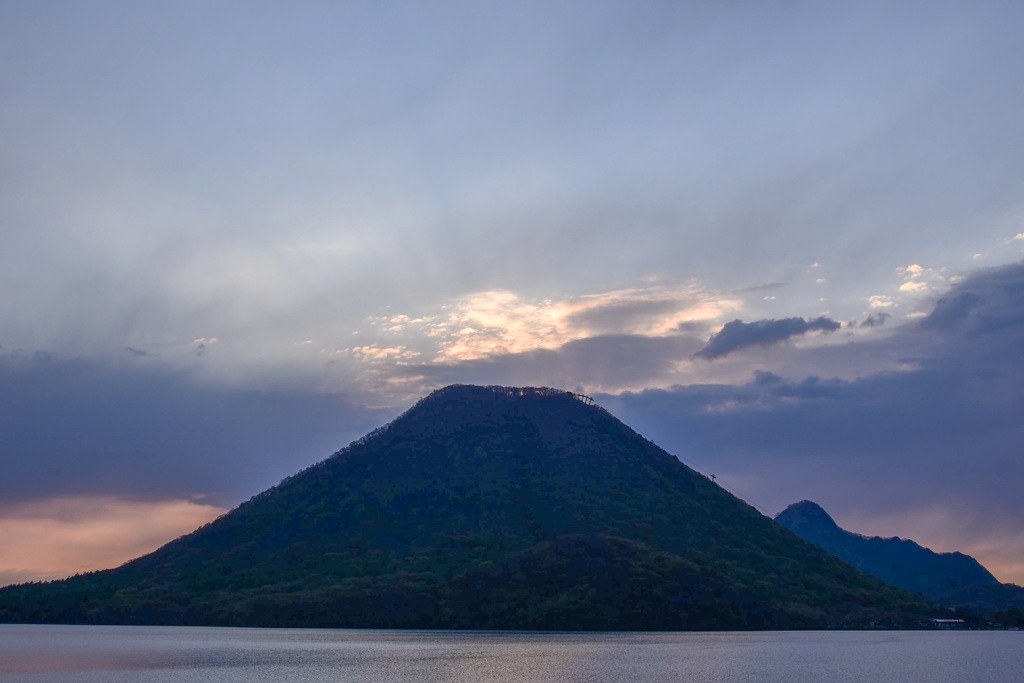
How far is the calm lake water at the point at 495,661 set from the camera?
11319cm

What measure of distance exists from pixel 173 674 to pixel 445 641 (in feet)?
268

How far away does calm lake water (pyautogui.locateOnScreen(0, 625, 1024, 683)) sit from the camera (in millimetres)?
113188

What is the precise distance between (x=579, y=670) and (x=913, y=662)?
2263 inches

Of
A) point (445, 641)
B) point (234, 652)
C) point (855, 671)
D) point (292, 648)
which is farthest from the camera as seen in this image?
point (445, 641)

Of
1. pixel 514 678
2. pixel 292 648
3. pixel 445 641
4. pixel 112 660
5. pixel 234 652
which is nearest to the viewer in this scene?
pixel 514 678

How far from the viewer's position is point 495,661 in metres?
134

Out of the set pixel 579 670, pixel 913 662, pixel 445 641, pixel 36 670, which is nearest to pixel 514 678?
pixel 579 670

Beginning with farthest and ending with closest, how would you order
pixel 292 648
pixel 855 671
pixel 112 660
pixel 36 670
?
pixel 292 648 < pixel 112 660 < pixel 855 671 < pixel 36 670

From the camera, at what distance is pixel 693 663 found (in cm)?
13512

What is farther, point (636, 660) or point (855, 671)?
point (636, 660)

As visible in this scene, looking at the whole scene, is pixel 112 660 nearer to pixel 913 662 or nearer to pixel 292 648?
pixel 292 648

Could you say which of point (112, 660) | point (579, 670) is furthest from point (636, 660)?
point (112, 660)

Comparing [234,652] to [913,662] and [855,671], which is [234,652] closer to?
[855,671]

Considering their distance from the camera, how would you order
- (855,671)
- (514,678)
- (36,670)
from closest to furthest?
(514,678) < (36,670) < (855,671)
